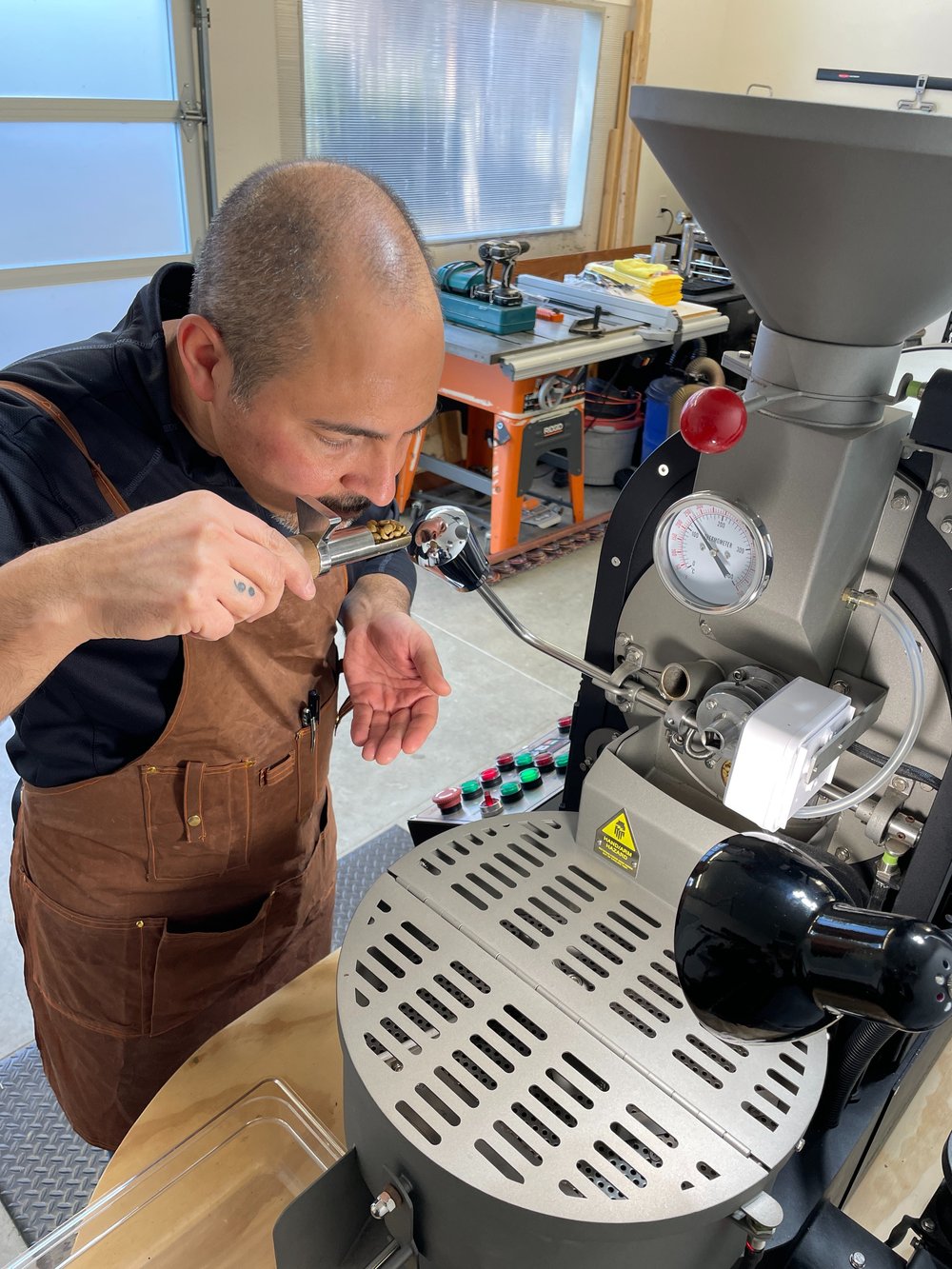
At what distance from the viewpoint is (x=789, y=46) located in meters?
4.77

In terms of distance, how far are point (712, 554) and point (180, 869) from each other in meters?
0.67

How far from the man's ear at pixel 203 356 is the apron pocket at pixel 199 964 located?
60 cm

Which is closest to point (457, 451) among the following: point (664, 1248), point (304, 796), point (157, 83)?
point (157, 83)

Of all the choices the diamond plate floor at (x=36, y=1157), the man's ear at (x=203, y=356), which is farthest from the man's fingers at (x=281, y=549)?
the diamond plate floor at (x=36, y=1157)

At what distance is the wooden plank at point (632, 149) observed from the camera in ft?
14.6

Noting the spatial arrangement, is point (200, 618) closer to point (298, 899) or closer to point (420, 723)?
point (420, 723)

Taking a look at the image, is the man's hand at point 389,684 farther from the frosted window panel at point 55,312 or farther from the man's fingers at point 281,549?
the frosted window panel at point 55,312

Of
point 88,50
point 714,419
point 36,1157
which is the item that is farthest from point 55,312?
point 714,419

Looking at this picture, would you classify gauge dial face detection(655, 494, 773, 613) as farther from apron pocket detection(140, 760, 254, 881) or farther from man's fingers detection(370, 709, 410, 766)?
apron pocket detection(140, 760, 254, 881)

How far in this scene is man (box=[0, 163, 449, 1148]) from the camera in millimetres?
673

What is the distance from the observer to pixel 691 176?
712 mm

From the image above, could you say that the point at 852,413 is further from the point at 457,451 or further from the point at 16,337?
the point at 457,451

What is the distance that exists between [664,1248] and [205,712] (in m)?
0.64

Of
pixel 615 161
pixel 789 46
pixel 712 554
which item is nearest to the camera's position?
pixel 712 554
